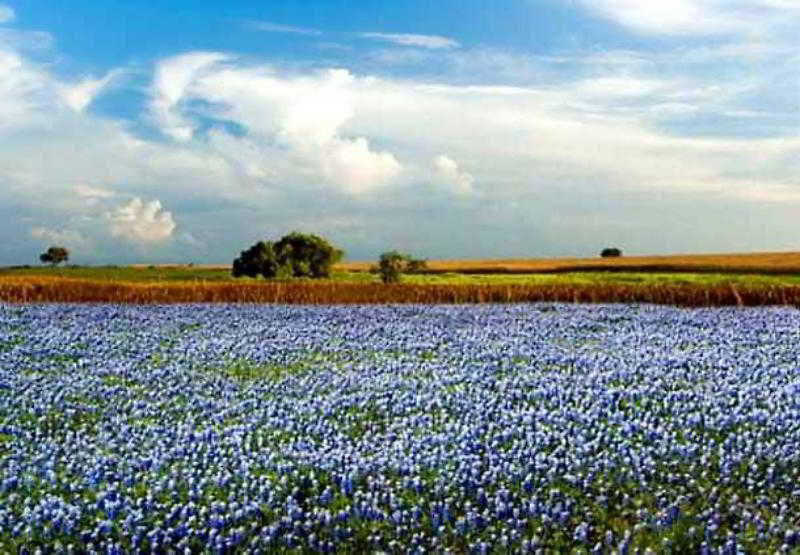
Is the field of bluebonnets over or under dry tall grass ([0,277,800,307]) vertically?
under

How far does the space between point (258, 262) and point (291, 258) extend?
9.60 ft

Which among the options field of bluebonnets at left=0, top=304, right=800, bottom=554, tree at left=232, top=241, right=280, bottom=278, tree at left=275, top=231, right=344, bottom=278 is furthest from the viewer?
tree at left=275, top=231, right=344, bottom=278

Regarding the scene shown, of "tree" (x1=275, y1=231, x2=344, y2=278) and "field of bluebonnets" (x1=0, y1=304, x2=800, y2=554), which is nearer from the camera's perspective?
"field of bluebonnets" (x1=0, y1=304, x2=800, y2=554)

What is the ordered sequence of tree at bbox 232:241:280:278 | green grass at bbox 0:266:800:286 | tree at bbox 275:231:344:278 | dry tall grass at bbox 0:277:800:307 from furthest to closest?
tree at bbox 275:231:344:278
tree at bbox 232:241:280:278
green grass at bbox 0:266:800:286
dry tall grass at bbox 0:277:800:307

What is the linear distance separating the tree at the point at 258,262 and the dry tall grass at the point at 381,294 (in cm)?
2134

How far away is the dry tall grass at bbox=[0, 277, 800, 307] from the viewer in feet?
90.5

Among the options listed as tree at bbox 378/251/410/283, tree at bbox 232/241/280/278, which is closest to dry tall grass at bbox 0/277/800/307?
tree at bbox 378/251/410/283

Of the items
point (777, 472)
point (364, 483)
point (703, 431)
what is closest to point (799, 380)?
point (703, 431)

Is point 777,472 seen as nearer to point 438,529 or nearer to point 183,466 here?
point 438,529

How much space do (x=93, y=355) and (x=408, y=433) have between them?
6.66 m

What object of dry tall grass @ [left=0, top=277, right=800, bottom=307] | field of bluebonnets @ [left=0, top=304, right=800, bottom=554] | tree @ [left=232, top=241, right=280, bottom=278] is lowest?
field of bluebonnets @ [left=0, top=304, right=800, bottom=554]

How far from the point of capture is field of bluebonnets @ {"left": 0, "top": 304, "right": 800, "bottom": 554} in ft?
22.1

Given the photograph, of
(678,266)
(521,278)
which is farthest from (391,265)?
(678,266)

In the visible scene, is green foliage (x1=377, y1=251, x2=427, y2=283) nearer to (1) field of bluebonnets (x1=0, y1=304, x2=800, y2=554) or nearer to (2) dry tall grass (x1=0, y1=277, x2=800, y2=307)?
(2) dry tall grass (x1=0, y1=277, x2=800, y2=307)
